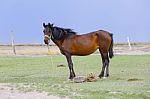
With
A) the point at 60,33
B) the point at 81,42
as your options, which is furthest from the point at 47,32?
the point at 81,42

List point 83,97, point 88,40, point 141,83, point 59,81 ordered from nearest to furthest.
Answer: point 83,97 → point 141,83 → point 59,81 → point 88,40

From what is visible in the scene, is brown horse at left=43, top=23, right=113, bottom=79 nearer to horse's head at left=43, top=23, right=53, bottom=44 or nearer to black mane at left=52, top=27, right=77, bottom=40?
black mane at left=52, top=27, right=77, bottom=40

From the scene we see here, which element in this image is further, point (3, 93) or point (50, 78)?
point (50, 78)

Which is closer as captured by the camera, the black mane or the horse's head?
the horse's head

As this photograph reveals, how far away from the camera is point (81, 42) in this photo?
22.6 metres

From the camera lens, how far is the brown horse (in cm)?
2239

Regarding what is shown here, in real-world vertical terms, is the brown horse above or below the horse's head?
below

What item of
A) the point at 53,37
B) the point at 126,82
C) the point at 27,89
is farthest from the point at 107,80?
the point at 27,89

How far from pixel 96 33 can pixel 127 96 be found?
751 cm

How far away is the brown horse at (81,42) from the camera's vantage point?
73.5 feet

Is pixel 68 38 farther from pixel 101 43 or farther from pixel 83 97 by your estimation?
pixel 83 97

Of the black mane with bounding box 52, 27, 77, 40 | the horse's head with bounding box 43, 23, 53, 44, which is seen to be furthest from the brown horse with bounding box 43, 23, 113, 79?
the horse's head with bounding box 43, 23, 53, 44

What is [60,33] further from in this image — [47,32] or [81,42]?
[81,42]

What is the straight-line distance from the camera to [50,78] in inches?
898
